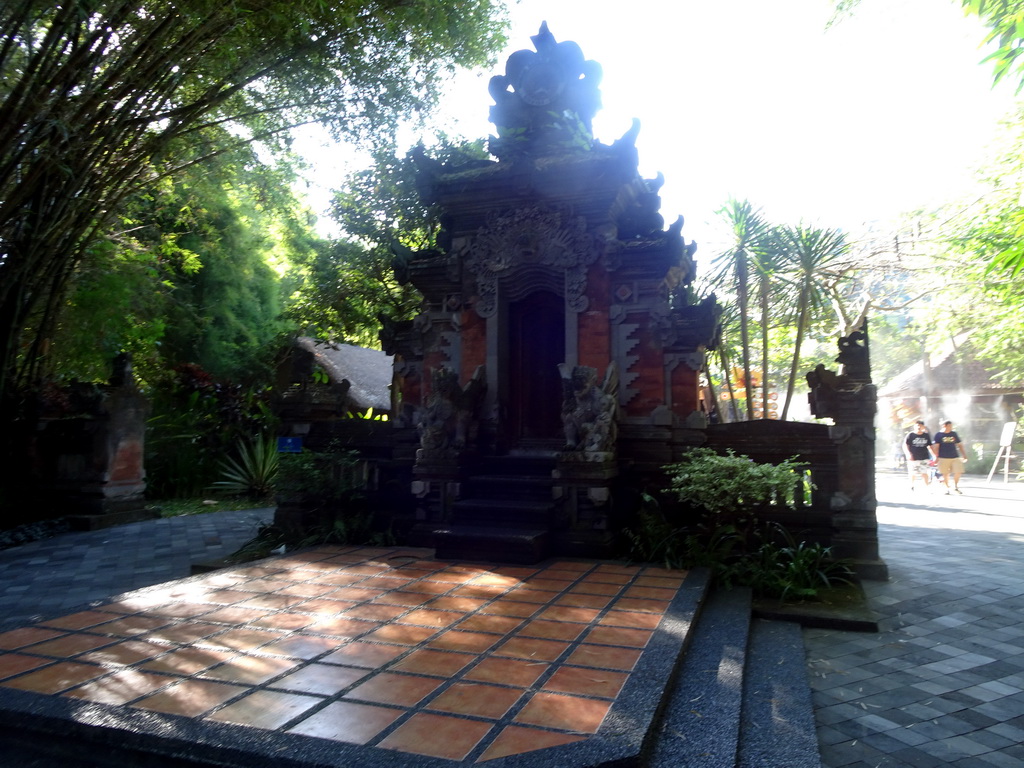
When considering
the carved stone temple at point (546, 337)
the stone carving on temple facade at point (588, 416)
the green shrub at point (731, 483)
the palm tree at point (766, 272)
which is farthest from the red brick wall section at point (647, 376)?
the palm tree at point (766, 272)

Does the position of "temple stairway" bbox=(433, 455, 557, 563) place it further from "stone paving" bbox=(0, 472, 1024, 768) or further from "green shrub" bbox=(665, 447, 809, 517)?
"stone paving" bbox=(0, 472, 1024, 768)

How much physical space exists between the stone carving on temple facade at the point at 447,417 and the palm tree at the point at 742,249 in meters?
4.97

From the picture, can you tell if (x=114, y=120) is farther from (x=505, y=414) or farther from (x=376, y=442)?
(x=505, y=414)

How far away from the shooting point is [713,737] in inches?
107

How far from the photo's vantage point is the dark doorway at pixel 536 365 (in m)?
7.53

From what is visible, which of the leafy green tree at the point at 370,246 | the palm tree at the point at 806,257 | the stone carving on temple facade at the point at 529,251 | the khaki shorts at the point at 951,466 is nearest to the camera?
the stone carving on temple facade at the point at 529,251

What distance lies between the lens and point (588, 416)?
6.25 metres

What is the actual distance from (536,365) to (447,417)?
4.58ft

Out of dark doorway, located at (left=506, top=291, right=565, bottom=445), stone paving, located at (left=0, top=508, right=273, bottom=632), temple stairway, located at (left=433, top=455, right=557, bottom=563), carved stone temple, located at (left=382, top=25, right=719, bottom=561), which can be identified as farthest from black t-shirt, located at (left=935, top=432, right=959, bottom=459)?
stone paving, located at (left=0, top=508, right=273, bottom=632)

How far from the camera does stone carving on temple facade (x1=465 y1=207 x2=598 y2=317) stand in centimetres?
705

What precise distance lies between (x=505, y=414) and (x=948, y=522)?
7089mm

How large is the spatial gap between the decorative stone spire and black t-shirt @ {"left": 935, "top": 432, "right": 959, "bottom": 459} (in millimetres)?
9843

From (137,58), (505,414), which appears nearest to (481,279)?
(505,414)

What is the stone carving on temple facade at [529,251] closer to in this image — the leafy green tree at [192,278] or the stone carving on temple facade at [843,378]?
the stone carving on temple facade at [843,378]
